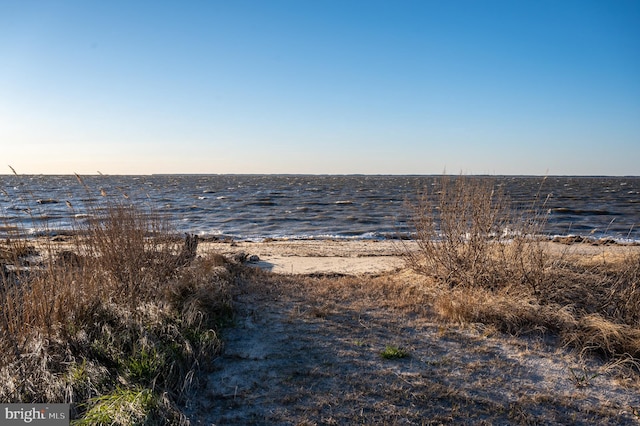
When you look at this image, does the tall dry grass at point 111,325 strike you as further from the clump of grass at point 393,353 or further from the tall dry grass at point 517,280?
the tall dry grass at point 517,280

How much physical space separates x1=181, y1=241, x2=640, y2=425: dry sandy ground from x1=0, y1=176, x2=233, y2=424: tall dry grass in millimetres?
393

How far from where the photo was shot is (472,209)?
7375 mm

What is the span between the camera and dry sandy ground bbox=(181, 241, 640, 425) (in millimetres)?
3988

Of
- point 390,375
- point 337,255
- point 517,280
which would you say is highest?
point 517,280

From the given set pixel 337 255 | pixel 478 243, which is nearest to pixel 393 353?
pixel 478 243

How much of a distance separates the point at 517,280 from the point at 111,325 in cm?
558

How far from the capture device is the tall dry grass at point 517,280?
5438 millimetres

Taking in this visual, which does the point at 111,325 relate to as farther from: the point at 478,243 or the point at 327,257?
the point at 327,257

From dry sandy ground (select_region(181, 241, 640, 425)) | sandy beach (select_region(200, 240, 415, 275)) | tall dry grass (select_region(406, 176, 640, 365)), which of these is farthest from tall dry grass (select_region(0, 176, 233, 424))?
sandy beach (select_region(200, 240, 415, 275))

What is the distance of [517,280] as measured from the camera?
6547 millimetres

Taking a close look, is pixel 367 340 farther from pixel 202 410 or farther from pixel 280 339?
pixel 202 410

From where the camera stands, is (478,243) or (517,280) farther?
(478,243)

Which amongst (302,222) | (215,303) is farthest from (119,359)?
(302,222)

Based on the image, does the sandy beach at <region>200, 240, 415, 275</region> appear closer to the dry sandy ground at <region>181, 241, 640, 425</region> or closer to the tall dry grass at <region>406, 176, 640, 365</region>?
the tall dry grass at <region>406, 176, 640, 365</region>
